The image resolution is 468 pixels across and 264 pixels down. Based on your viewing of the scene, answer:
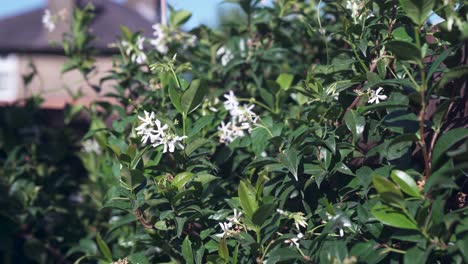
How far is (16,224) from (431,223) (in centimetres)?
202

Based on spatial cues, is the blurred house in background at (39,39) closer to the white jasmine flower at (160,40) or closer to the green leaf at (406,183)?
the white jasmine flower at (160,40)

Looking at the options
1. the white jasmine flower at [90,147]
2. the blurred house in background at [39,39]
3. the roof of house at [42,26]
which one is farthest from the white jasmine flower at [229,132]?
the roof of house at [42,26]

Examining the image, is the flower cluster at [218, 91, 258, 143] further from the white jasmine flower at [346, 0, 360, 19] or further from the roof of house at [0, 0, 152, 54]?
the roof of house at [0, 0, 152, 54]

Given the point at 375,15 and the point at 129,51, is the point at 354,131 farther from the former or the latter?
the point at 129,51

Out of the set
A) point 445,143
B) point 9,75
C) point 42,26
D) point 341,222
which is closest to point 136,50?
point 341,222

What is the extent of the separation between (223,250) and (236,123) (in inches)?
24.0

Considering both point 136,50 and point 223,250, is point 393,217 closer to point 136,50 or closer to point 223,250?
point 223,250

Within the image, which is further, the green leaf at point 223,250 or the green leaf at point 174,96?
the green leaf at point 174,96

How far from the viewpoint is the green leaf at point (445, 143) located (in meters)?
1.44

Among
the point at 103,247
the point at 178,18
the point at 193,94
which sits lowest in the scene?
the point at 103,247

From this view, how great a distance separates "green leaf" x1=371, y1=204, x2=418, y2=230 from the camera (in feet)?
4.59

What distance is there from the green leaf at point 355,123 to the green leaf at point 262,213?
281 millimetres

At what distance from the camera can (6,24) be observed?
19.4 meters

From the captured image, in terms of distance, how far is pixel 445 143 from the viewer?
146cm
